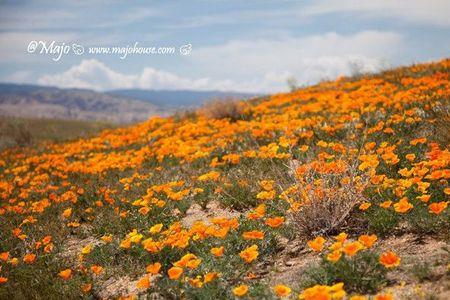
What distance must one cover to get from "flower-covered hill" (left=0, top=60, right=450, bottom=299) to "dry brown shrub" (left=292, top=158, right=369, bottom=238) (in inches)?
0.6

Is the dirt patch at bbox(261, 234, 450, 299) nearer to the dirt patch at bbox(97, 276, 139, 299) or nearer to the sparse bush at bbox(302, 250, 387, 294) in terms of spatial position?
the sparse bush at bbox(302, 250, 387, 294)

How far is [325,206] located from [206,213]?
215cm

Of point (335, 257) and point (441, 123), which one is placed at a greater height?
point (441, 123)

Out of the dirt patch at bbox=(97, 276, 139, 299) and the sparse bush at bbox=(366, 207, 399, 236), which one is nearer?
the sparse bush at bbox=(366, 207, 399, 236)

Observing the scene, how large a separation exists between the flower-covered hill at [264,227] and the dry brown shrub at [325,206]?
0.6 inches

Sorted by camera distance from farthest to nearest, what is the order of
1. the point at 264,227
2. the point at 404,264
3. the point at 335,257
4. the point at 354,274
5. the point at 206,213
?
the point at 206,213
the point at 264,227
the point at 404,264
the point at 354,274
the point at 335,257

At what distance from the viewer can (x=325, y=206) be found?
465 cm

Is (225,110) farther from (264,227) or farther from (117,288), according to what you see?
(117,288)

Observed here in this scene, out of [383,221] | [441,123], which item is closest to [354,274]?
[383,221]

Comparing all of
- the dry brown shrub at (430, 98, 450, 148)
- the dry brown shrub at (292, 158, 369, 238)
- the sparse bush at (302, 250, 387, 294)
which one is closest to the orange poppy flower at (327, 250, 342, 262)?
the sparse bush at (302, 250, 387, 294)

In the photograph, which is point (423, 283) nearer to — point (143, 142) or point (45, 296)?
point (45, 296)

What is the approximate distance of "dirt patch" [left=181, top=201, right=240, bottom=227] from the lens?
6047 millimetres

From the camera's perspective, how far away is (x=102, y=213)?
673cm

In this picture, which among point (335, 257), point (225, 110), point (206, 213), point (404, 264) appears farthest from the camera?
point (225, 110)
